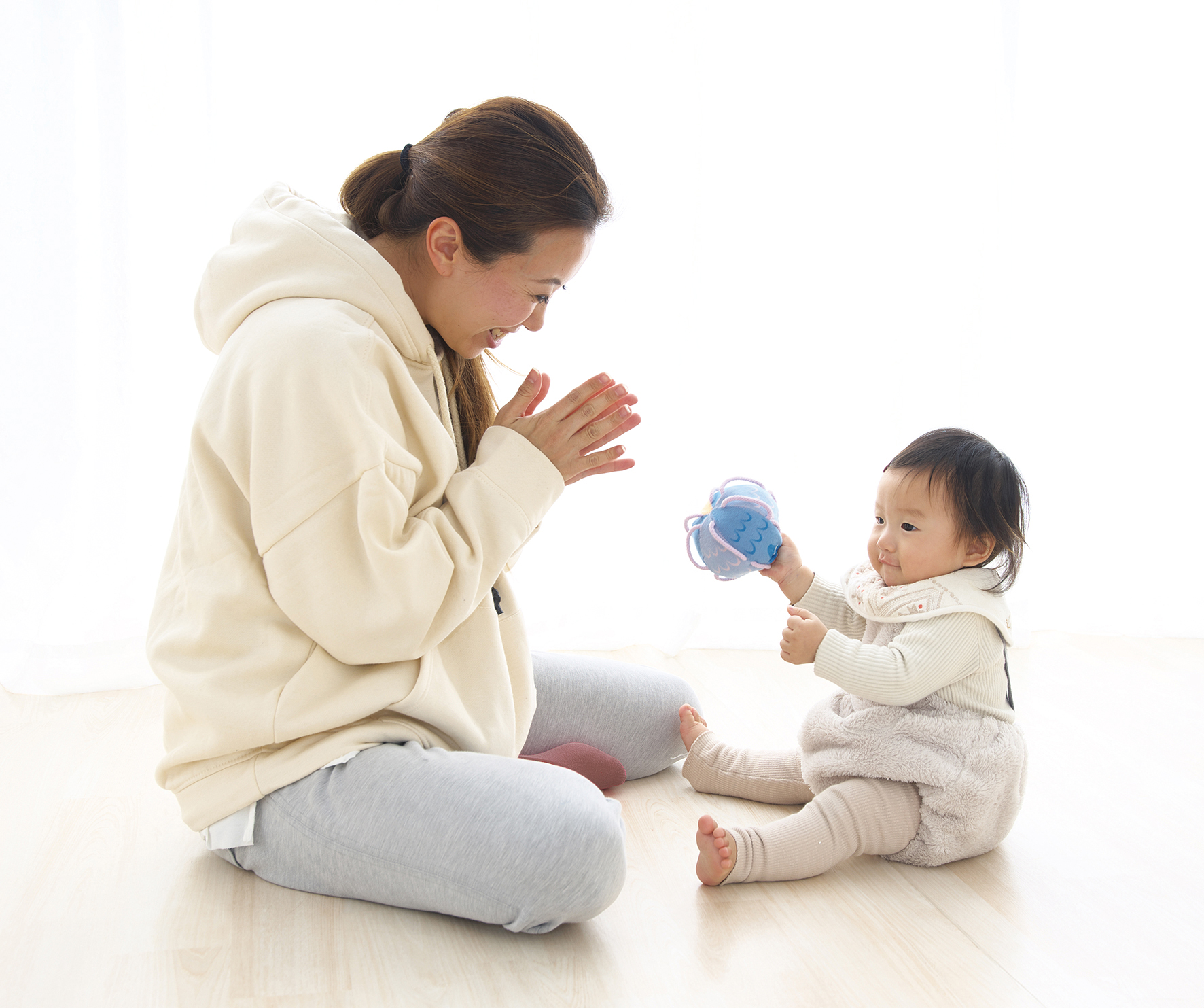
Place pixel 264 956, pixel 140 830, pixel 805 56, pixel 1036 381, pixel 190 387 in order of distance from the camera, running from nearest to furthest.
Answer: pixel 264 956 < pixel 140 830 < pixel 190 387 < pixel 805 56 < pixel 1036 381

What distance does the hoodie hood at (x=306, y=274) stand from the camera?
112cm

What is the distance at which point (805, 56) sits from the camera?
224 cm

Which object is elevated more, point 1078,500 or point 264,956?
point 1078,500

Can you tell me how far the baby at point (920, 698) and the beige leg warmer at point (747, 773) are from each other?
0.24ft

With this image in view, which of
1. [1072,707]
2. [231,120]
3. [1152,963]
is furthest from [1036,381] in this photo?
[231,120]

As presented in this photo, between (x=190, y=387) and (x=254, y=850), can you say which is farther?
(x=190, y=387)

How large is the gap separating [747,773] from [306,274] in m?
0.88

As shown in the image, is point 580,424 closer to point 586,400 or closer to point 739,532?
point 586,400

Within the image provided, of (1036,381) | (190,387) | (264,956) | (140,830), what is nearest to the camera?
(264,956)

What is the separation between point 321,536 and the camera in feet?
3.34

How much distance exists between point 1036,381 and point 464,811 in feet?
6.40

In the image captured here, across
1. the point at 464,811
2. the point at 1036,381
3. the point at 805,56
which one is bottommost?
the point at 464,811

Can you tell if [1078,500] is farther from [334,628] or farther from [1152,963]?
[334,628]

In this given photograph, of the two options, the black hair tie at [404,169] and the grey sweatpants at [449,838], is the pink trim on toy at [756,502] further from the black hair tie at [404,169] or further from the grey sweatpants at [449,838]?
the black hair tie at [404,169]
